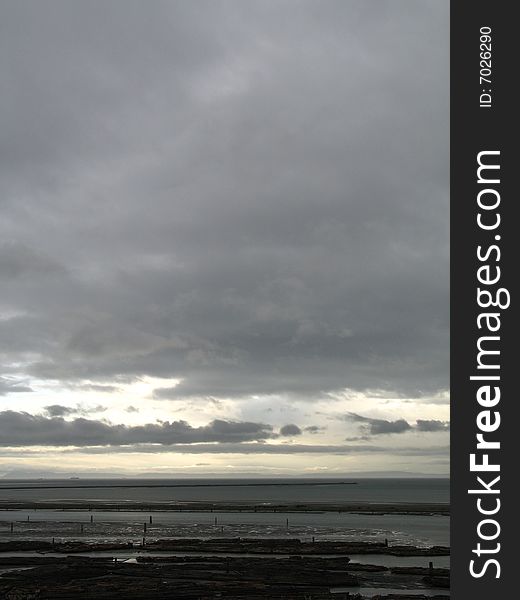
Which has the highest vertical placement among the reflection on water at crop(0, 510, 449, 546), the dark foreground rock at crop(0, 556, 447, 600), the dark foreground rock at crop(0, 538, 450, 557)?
the dark foreground rock at crop(0, 556, 447, 600)

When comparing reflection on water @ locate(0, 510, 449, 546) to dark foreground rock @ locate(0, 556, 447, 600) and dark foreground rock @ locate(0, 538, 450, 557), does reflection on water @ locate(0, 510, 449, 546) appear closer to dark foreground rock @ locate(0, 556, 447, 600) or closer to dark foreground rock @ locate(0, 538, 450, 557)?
dark foreground rock @ locate(0, 538, 450, 557)

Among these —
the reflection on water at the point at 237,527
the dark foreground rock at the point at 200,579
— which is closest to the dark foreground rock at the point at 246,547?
the dark foreground rock at the point at 200,579

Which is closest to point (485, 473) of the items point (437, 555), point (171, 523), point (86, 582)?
point (86, 582)

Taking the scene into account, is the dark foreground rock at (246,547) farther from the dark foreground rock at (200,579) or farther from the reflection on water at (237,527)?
the reflection on water at (237,527)

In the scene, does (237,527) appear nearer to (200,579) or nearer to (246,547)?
(246,547)

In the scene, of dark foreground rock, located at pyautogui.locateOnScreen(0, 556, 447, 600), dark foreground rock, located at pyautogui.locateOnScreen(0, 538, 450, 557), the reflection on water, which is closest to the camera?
dark foreground rock, located at pyautogui.locateOnScreen(0, 556, 447, 600)

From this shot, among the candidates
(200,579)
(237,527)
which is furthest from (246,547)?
(237,527)

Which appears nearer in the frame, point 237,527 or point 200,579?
point 200,579

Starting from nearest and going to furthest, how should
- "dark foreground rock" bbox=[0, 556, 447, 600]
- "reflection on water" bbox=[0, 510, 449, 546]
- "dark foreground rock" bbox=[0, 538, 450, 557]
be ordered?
"dark foreground rock" bbox=[0, 556, 447, 600] < "dark foreground rock" bbox=[0, 538, 450, 557] < "reflection on water" bbox=[0, 510, 449, 546]

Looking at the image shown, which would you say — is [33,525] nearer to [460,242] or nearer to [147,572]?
[147,572]

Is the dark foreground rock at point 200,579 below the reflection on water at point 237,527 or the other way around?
the other way around

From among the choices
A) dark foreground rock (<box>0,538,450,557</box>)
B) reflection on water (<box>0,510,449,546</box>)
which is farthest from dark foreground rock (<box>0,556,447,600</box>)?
reflection on water (<box>0,510,449,546</box>)

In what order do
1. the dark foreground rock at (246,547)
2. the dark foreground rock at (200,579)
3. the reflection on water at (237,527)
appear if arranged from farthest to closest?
1. the reflection on water at (237,527)
2. the dark foreground rock at (246,547)
3. the dark foreground rock at (200,579)

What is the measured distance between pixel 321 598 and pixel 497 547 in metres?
35.9
